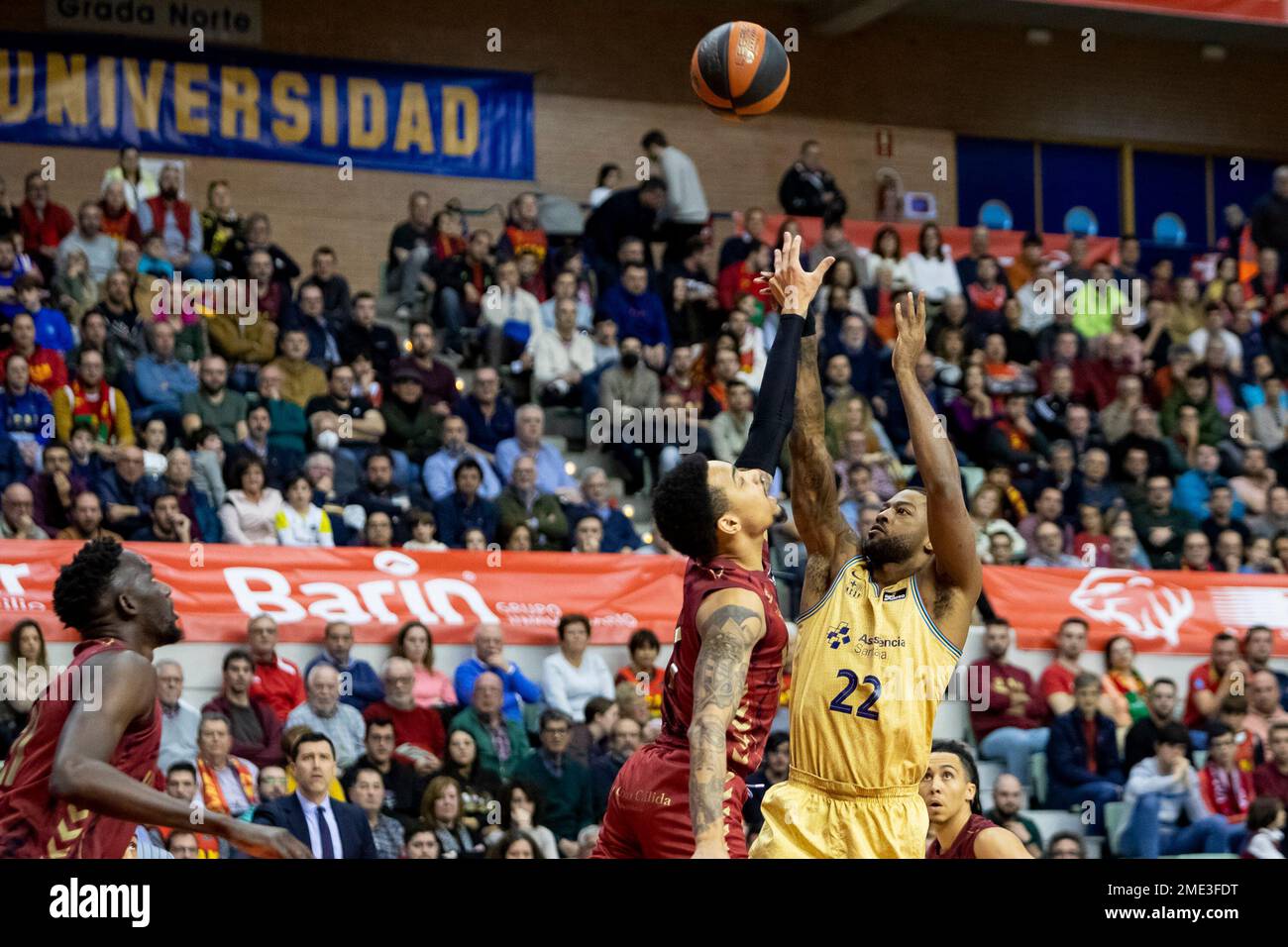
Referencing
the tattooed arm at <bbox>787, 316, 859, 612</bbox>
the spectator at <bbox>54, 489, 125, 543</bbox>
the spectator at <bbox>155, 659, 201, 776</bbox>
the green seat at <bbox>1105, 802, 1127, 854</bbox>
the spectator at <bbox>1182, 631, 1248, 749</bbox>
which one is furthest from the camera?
the spectator at <bbox>1182, 631, 1248, 749</bbox>

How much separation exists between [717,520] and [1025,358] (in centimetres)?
1074

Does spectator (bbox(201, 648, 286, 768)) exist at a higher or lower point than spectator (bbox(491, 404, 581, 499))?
lower

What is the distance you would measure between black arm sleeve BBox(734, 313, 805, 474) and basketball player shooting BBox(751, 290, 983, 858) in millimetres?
306

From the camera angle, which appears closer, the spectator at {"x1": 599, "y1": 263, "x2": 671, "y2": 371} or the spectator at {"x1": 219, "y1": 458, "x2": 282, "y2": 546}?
the spectator at {"x1": 219, "y1": 458, "x2": 282, "y2": 546}

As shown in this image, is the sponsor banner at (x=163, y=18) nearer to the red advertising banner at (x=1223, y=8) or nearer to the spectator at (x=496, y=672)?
the red advertising banner at (x=1223, y=8)

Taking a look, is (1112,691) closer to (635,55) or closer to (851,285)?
(851,285)

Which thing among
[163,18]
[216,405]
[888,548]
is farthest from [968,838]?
[163,18]

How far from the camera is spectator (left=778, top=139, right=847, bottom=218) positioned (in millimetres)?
16609

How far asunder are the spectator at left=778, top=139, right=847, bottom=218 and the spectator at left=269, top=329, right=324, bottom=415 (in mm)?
5460

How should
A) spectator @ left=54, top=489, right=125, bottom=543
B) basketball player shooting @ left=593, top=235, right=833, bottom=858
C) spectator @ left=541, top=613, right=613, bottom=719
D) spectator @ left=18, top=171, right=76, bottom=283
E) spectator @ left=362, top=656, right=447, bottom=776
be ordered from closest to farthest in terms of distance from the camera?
basketball player shooting @ left=593, top=235, right=833, bottom=858, spectator @ left=362, top=656, right=447, bottom=776, spectator @ left=54, top=489, right=125, bottom=543, spectator @ left=541, top=613, right=613, bottom=719, spectator @ left=18, top=171, right=76, bottom=283

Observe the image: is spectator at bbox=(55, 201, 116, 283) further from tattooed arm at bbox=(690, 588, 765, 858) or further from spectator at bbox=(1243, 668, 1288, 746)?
tattooed arm at bbox=(690, 588, 765, 858)

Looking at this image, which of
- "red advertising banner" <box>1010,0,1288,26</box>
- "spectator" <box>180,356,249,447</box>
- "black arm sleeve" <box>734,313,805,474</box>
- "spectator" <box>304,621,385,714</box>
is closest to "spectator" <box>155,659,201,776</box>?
"spectator" <box>304,621,385,714</box>

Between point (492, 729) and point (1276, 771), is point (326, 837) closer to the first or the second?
point (492, 729)

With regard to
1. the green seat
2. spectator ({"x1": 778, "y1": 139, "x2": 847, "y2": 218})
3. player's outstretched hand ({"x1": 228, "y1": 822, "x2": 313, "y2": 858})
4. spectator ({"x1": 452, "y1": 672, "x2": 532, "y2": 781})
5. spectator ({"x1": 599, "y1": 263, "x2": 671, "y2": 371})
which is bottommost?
the green seat
